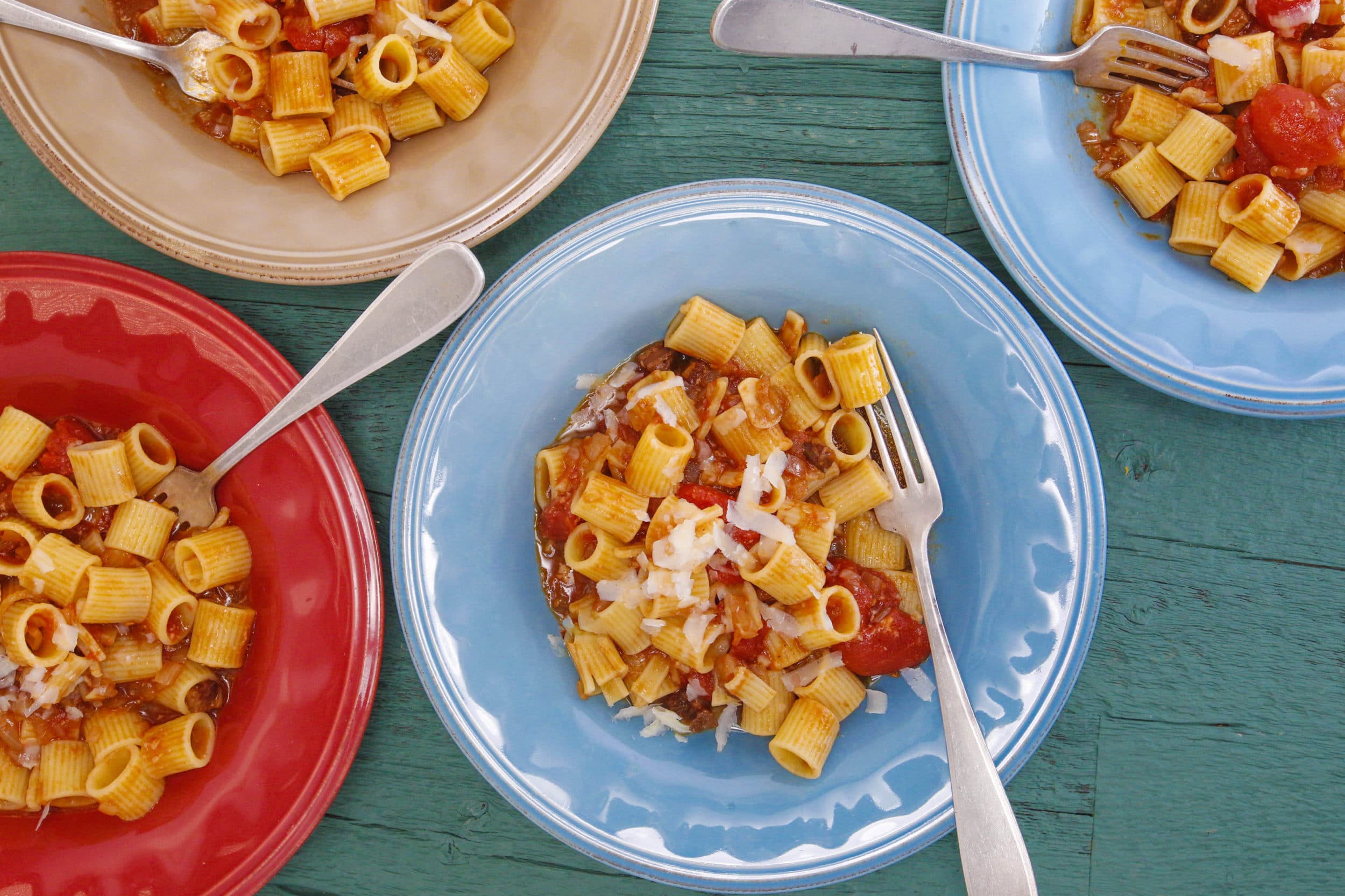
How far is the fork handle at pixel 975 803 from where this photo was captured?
1482mm

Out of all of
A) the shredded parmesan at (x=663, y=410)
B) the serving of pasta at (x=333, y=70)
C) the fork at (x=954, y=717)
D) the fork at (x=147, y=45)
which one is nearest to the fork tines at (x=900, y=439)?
the fork at (x=954, y=717)

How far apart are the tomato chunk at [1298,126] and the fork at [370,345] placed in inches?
67.4

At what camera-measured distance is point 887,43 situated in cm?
174

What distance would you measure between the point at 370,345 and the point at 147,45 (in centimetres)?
79

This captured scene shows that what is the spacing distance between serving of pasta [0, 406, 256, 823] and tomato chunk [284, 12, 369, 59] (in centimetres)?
94

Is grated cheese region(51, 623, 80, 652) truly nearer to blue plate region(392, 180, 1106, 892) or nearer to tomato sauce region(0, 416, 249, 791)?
tomato sauce region(0, 416, 249, 791)

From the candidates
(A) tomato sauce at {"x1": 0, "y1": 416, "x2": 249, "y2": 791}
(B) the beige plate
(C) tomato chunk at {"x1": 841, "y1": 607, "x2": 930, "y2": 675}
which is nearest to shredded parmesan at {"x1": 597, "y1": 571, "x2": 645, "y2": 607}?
(C) tomato chunk at {"x1": 841, "y1": 607, "x2": 930, "y2": 675}

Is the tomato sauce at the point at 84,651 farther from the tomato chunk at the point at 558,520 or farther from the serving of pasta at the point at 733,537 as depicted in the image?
the serving of pasta at the point at 733,537

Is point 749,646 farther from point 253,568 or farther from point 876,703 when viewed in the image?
point 253,568

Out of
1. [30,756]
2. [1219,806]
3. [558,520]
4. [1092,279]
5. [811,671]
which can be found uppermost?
[1092,279]

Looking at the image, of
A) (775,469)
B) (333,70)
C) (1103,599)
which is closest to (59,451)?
(333,70)

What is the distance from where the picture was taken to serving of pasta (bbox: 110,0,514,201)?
1712mm

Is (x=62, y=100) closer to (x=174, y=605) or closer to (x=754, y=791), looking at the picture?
(x=174, y=605)

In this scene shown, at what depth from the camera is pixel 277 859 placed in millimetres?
1882
